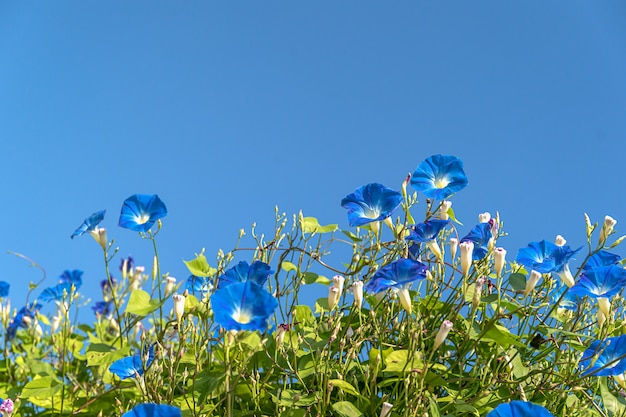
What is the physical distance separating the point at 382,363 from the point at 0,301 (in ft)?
7.71

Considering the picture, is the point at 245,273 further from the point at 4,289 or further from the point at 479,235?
the point at 4,289

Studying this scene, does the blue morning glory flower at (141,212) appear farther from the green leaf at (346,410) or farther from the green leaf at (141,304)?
the green leaf at (346,410)

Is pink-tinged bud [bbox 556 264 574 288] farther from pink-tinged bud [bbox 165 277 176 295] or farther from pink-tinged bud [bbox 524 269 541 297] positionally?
pink-tinged bud [bbox 165 277 176 295]

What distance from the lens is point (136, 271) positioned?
3750 mm

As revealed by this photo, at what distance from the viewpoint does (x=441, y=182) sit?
90.7 inches

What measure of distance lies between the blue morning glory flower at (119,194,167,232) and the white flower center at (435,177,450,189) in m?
0.85

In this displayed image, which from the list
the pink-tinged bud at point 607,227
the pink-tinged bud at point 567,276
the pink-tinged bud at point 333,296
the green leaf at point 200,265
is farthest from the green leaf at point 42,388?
the pink-tinged bud at point 607,227

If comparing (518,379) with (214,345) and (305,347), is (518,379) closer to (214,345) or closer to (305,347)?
(305,347)

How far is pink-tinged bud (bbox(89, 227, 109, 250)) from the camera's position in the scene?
2.42 metres

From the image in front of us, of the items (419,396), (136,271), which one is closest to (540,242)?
(419,396)

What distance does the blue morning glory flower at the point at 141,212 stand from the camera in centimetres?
219

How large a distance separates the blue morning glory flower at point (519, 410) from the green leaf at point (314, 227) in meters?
1.11

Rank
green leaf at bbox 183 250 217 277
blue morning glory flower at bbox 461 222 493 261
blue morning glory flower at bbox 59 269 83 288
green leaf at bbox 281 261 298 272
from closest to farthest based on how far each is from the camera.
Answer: blue morning glory flower at bbox 461 222 493 261, green leaf at bbox 183 250 217 277, green leaf at bbox 281 261 298 272, blue morning glory flower at bbox 59 269 83 288

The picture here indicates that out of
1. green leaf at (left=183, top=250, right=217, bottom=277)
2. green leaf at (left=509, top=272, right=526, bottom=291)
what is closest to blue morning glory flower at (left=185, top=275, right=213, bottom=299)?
green leaf at (left=183, top=250, right=217, bottom=277)
